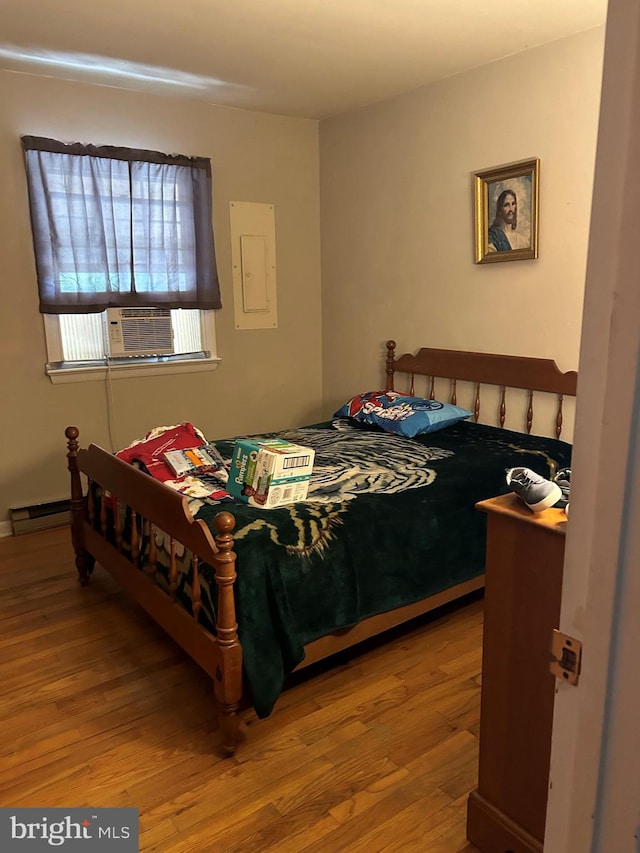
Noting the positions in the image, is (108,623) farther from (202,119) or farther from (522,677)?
(202,119)

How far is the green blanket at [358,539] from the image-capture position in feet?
6.89

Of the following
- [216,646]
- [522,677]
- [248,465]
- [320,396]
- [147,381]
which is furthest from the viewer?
[320,396]

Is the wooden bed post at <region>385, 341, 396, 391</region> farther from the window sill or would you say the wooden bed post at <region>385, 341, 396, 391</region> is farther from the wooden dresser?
the wooden dresser

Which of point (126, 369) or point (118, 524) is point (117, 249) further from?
point (118, 524)

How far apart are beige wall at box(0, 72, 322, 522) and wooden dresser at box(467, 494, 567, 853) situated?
311cm

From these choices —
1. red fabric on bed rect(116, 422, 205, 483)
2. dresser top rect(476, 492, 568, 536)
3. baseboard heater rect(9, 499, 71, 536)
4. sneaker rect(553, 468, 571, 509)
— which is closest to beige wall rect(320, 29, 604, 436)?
sneaker rect(553, 468, 571, 509)

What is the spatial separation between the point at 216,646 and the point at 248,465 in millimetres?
716

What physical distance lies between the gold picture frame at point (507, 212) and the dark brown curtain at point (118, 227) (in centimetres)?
174

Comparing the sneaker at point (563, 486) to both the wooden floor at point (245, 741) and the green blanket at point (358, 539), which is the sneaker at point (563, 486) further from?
the wooden floor at point (245, 741)

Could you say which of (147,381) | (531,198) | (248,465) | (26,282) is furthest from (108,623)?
(531,198)

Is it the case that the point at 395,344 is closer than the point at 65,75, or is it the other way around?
the point at 65,75

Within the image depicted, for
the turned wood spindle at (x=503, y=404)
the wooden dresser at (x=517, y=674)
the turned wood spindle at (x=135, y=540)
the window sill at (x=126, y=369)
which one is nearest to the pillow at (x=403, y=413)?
the turned wood spindle at (x=503, y=404)

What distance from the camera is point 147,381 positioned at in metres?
4.21

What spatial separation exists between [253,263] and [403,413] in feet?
5.47
